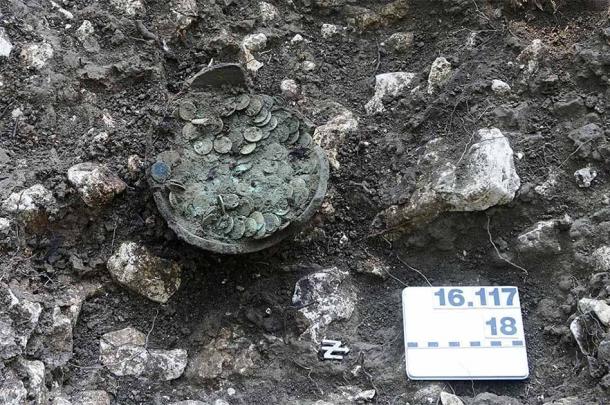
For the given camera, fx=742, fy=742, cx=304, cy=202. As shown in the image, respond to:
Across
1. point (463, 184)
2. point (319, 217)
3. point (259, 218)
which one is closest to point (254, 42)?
point (319, 217)

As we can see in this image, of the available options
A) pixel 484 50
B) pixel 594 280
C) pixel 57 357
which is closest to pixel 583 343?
pixel 594 280

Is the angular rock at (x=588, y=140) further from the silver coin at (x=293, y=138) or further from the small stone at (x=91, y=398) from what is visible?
the small stone at (x=91, y=398)

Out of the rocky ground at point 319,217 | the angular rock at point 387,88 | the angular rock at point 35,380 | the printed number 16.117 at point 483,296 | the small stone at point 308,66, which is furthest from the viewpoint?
the small stone at point 308,66

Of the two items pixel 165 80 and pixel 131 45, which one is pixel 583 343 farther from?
pixel 131 45

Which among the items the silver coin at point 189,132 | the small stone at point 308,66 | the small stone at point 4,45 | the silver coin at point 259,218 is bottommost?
the silver coin at point 259,218

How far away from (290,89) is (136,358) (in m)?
1.24

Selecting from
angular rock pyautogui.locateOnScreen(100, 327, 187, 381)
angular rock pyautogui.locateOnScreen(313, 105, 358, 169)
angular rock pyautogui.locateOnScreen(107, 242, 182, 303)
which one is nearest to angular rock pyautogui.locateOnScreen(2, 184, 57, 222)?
angular rock pyautogui.locateOnScreen(107, 242, 182, 303)

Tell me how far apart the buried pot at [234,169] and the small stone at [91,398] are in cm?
56

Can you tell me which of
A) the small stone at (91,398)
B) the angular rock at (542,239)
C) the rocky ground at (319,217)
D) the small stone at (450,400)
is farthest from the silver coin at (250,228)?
the angular rock at (542,239)

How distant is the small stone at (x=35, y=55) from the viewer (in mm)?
2777

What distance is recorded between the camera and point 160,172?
253 centimetres

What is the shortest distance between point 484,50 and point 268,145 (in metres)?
0.96

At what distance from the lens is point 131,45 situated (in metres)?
2.98

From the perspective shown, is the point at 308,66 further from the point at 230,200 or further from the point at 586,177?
the point at 586,177
